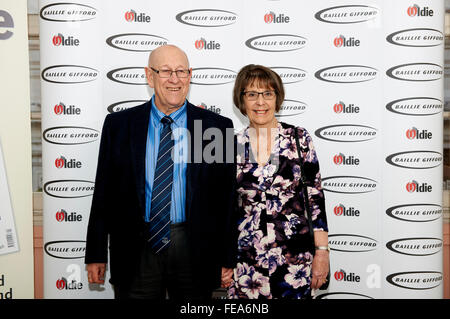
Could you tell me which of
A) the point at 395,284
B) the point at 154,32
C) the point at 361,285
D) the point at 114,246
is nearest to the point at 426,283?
the point at 395,284

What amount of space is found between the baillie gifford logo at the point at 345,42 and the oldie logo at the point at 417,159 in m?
0.82

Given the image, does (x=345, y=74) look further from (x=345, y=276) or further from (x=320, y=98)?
(x=345, y=276)

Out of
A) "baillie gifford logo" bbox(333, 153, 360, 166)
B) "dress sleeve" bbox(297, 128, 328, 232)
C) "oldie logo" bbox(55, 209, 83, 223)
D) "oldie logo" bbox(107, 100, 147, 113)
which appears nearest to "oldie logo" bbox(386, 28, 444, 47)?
"baillie gifford logo" bbox(333, 153, 360, 166)

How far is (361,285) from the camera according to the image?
2832mm

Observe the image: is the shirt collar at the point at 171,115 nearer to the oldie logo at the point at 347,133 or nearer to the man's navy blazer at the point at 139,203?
the man's navy blazer at the point at 139,203

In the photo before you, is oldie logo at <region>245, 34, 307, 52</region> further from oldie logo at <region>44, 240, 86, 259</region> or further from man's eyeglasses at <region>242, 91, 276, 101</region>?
oldie logo at <region>44, 240, 86, 259</region>

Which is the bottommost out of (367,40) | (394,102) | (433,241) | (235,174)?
(433,241)

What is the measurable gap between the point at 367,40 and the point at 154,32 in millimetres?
1478

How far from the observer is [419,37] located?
2668mm

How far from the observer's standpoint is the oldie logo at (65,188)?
8.93 feet

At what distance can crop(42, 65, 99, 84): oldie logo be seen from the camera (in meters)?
2.68

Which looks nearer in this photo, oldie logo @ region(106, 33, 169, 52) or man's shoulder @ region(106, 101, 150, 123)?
man's shoulder @ region(106, 101, 150, 123)

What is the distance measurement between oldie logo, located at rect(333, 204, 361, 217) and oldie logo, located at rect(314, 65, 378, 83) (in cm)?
89

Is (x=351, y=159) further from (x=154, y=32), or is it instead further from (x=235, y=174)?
(x=154, y=32)
